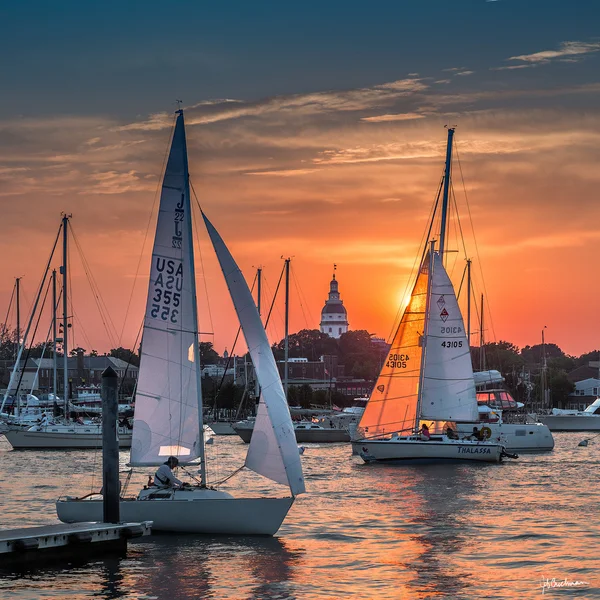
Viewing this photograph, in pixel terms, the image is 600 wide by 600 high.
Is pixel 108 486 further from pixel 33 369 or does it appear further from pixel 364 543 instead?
pixel 33 369

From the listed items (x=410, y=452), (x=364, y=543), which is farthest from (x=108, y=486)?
(x=410, y=452)

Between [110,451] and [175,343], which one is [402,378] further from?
[110,451]

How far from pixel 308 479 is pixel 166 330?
21049mm

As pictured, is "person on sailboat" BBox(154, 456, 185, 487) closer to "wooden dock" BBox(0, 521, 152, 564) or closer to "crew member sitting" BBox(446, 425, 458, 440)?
"wooden dock" BBox(0, 521, 152, 564)

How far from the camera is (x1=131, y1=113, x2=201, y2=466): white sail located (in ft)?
97.1

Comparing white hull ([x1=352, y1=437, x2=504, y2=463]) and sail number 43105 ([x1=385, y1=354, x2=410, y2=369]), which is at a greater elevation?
sail number 43105 ([x1=385, y1=354, x2=410, y2=369])

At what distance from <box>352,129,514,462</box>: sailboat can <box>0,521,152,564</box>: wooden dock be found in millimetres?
26929

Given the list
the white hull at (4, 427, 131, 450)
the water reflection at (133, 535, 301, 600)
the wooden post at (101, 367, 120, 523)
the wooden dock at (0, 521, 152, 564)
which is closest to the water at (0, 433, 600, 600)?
the water reflection at (133, 535, 301, 600)

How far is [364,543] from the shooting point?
100 ft

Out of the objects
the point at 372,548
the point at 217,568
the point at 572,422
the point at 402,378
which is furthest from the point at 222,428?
the point at 217,568

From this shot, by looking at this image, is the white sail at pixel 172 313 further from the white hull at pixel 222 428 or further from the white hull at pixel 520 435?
the white hull at pixel 222 428

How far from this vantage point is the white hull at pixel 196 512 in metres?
28.3

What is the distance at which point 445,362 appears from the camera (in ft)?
178

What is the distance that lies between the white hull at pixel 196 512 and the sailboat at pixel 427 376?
81.4 ft
